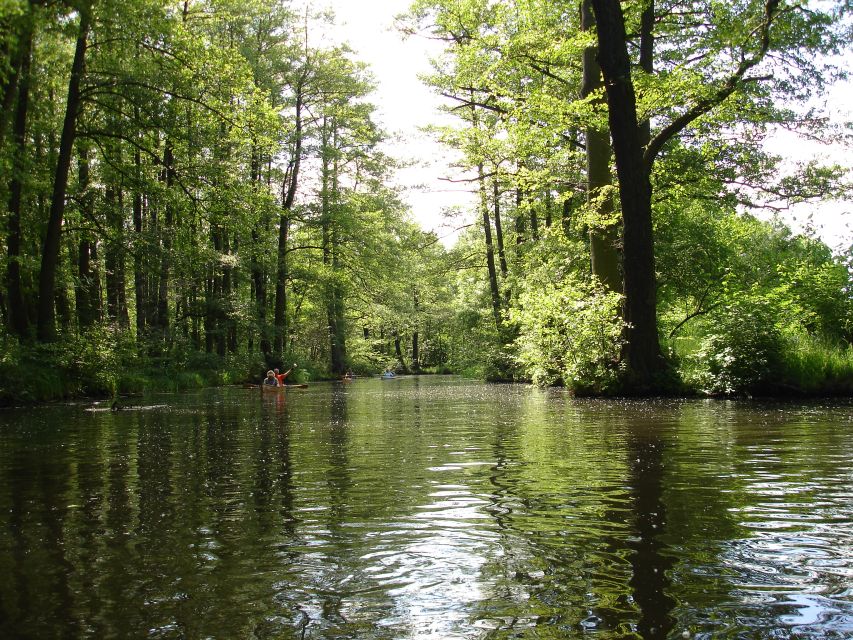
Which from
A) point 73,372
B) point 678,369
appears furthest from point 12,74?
point 678,369

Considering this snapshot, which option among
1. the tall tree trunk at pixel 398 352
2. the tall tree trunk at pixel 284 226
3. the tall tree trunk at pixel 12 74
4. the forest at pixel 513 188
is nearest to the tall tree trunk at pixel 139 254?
the forest at pixel 513 188

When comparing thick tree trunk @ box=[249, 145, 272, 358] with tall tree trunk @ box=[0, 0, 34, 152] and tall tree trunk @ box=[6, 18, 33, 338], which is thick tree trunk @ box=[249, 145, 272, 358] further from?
tall tree trunk @ box=[0, 0, 34, 152]

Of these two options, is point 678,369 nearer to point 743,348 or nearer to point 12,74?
point 743,348

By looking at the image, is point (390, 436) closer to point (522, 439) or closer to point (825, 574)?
point (522, 439)

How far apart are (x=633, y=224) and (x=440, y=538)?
11.7 m

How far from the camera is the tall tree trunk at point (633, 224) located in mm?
13508

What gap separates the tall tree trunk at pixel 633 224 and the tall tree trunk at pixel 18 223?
15614 mm

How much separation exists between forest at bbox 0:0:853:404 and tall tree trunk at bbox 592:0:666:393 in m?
0.04

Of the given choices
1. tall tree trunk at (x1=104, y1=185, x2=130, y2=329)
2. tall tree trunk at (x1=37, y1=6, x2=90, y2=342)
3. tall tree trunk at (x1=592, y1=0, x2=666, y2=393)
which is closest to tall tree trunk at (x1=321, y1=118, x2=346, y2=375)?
tall tree trunk at (x1=104, y1=185, x2=130, y2=329)

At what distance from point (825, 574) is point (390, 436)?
6.35m

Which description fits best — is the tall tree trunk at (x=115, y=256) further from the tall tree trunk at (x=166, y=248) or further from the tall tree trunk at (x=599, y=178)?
the tall tree trunk at (x=599, y=178)

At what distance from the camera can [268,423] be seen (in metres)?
11.3

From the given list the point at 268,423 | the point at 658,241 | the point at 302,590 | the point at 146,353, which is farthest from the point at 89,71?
the point at 302,590

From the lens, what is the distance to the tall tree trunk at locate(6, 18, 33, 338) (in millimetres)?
18688
